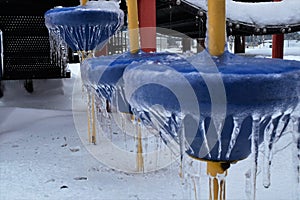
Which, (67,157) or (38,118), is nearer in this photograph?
(67,157)

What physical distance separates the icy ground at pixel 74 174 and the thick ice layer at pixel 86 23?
0.94m

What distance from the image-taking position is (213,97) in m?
0.89

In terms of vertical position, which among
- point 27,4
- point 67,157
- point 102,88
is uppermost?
point 27,4

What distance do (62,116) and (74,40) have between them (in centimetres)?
159

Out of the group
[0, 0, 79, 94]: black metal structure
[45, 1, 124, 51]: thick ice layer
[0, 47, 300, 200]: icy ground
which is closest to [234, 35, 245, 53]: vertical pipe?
[0, 0, 79, 94]: black metal structure

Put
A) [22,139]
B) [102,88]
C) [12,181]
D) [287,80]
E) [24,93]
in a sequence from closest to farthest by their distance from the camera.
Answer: [287,80], [102,88], [12,181], [22,139], [24,93]

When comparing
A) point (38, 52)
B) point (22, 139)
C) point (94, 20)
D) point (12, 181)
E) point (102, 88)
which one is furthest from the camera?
point (38, 52)

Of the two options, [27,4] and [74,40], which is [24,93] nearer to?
[27,4]

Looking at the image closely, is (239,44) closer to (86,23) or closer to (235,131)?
(86,23)

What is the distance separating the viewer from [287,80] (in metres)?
0.90

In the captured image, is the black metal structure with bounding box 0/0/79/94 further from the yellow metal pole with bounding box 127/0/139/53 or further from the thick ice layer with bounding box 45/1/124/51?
the yellow metal pole with bounding box 127/0/139/53

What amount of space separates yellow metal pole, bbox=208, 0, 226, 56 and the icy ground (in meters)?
0.66

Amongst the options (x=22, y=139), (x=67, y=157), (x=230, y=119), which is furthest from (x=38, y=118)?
(x=230, y=119)

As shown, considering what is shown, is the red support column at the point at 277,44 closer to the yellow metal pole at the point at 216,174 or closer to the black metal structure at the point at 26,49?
the black metal structure at the point at 26,49
